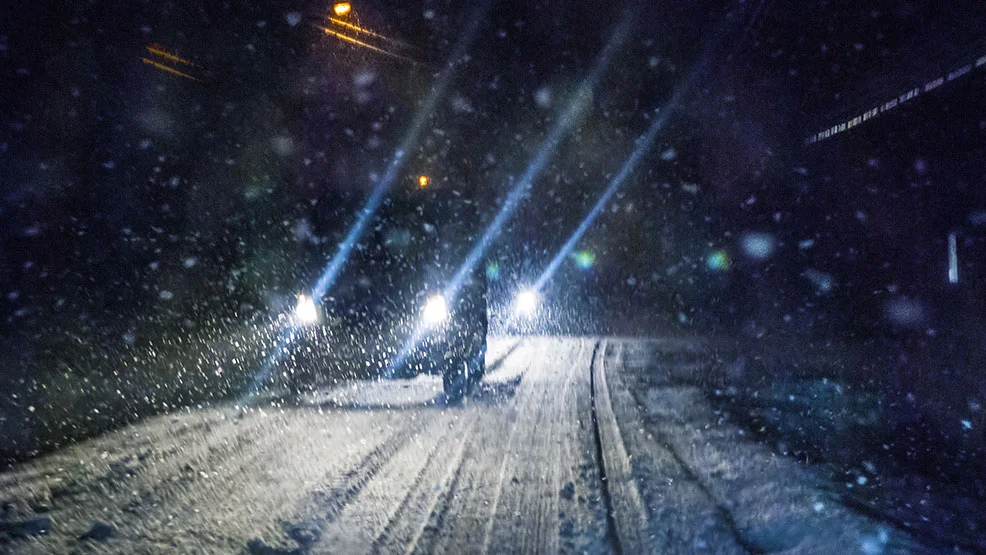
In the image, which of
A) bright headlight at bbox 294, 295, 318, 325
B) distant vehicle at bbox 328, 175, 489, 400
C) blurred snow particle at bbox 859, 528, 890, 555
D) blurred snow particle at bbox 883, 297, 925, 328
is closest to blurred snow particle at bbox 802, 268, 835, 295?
blurred snow particle at bbox 883, 297, 925, 328

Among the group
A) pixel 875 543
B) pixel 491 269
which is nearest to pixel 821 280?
pixel 491 269

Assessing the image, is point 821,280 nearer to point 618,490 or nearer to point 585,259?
point 618,490

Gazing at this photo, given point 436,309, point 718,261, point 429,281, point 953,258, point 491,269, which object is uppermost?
point 718,261

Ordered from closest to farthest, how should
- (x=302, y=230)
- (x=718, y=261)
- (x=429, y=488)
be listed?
(x=429, y=488)
(x=302, y=230)
(x=718, y=261)

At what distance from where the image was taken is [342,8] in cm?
1349

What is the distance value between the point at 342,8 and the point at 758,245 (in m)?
25.3

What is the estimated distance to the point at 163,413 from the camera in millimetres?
9609

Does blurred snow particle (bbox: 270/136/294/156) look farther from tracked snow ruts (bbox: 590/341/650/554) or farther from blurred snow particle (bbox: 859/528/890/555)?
blurred snow particle (bbox: 859/528/890/555)

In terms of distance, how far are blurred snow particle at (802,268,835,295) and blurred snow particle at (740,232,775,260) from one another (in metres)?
3.74

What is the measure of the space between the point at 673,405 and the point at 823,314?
18.4 metres

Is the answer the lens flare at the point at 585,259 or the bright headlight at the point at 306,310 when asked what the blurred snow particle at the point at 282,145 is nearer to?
the bright headlight at the point at 306,310

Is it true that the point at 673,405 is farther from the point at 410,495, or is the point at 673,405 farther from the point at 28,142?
the point at 28,142

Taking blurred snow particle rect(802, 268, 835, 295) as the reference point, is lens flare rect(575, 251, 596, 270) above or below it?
above

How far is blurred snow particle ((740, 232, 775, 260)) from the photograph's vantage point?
1254 inches
